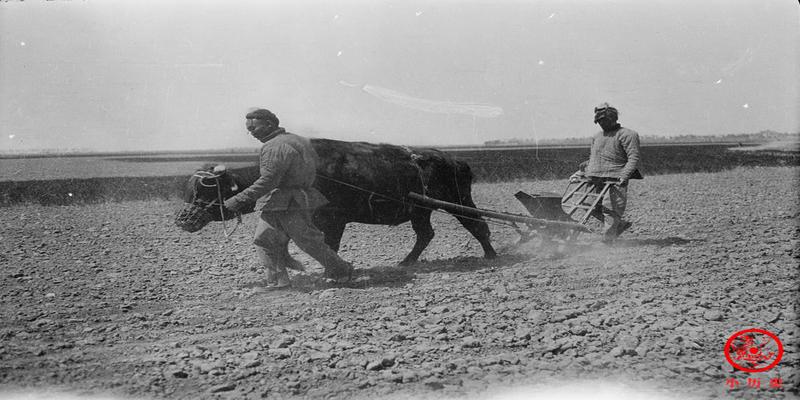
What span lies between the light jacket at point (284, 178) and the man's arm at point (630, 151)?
154 inches

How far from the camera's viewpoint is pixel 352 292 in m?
6.20

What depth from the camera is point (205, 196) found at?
6301 mm

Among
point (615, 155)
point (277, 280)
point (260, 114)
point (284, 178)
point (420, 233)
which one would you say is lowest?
point (277, 280)

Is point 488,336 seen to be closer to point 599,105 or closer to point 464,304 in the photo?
point 464,304

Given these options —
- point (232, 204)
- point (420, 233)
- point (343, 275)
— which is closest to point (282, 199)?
→ point (232, 204)

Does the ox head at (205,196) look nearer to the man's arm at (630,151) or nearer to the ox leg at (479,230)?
the ox leg at (479,230)

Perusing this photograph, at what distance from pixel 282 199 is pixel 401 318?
65.7 inches

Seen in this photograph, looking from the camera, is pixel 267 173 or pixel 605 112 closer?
pixel 267 173

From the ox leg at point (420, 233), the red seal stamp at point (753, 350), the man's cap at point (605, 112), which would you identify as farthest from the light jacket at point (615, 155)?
the red seal stamp at point (753, 350)

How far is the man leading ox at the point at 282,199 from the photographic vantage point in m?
5.89

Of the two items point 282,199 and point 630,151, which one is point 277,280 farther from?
point 630,151

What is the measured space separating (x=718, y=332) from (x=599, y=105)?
13.6ft

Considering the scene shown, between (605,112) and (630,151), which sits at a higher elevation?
(605,112)

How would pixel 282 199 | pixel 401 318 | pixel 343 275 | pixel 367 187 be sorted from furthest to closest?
pixel 367 187 < pixel 343 275 < pixel 282 199 < pixel 401 318
